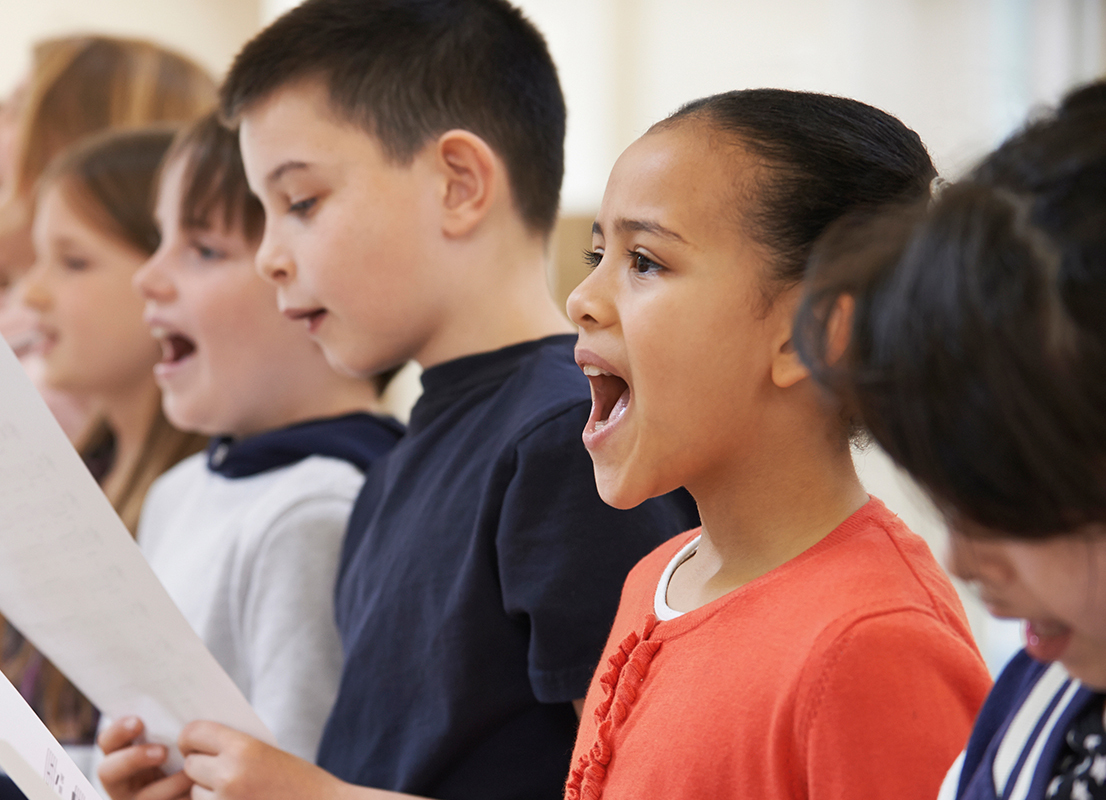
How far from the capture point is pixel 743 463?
0.51m

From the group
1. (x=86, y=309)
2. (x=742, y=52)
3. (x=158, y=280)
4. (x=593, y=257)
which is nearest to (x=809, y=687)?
(x=593, y=257)

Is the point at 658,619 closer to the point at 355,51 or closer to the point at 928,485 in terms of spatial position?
the point at 928,485

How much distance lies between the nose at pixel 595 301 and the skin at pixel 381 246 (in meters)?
0.26

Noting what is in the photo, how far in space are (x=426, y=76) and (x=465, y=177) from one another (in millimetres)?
86

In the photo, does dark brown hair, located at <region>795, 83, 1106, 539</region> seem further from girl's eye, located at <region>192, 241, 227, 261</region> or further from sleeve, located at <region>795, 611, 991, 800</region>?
girl's eye, located at <region>192, 241, 227, 261</region>

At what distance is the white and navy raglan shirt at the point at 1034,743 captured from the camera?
1.15ft

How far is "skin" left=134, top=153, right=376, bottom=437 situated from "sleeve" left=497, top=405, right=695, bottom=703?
44 cm

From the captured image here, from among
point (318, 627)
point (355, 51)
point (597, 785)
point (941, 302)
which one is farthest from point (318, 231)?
point (941, 302)

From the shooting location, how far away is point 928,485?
0.33 metres

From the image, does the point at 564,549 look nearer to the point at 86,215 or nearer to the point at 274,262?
the point at 274,262

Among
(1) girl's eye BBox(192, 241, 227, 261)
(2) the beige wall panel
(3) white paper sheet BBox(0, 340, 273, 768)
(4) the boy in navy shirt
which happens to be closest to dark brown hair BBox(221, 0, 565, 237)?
(4) the boy in navy shirt

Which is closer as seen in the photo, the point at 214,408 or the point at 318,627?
the point at 318,627

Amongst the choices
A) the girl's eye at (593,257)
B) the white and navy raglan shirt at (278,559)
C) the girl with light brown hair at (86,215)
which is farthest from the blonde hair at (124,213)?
the girl's eye at (593,257)

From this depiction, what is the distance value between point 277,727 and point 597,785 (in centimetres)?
38
